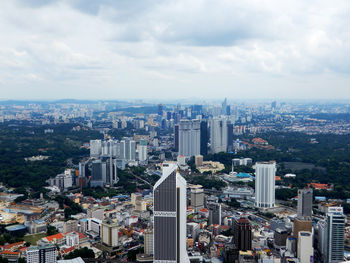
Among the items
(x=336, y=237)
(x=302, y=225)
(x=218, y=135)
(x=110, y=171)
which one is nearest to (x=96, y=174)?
(x=110, y=171)

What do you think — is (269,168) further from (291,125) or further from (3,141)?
(291,125)

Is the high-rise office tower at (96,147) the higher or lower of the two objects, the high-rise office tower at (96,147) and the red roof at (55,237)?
the higher

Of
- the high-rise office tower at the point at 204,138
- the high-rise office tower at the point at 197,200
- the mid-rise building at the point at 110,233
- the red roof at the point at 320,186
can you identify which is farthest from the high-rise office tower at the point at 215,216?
the high-rise office tower at the point at 204,138

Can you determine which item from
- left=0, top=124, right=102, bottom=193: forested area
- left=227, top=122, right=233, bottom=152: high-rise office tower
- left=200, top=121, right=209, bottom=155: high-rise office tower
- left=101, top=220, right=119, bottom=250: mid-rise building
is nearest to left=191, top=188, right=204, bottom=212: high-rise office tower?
left=101, top=220, right=119, bottom=250: mid-rise building

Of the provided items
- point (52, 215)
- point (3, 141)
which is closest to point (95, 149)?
point (3, 141)

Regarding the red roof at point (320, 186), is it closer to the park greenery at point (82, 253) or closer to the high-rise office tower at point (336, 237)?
the high-rise office tower at point (336, 237)
